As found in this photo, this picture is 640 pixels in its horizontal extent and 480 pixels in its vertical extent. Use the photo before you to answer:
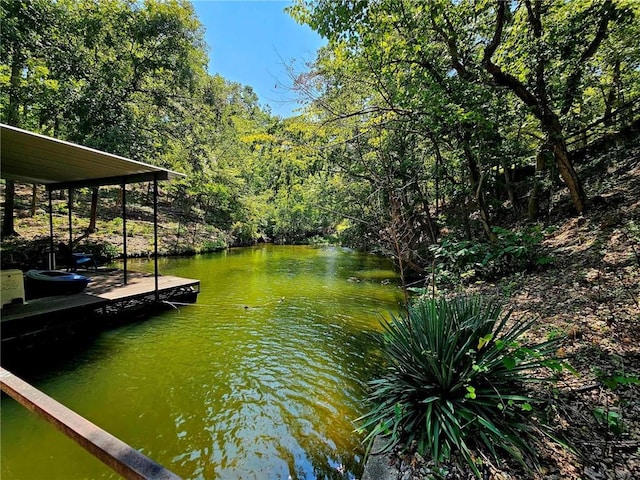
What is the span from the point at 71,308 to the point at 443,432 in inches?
229

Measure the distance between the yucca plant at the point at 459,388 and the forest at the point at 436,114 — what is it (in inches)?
16.6

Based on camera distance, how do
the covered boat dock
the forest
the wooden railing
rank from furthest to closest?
the forest, the covered boat dock, the wooden railing

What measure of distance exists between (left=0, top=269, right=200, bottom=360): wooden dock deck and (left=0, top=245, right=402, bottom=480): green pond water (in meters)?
0.35

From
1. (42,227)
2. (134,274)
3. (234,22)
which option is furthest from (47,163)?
(42,227)

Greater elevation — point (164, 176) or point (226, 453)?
point (164, 176)

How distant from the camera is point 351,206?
12555 millimetres

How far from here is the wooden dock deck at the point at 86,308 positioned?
14.4 ft

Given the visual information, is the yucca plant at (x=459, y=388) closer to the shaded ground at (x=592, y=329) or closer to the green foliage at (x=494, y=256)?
the shaded ground at (x=592, y=329)

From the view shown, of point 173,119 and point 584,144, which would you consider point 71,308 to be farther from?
point 584,144

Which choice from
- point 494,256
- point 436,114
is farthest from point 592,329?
point 436,114

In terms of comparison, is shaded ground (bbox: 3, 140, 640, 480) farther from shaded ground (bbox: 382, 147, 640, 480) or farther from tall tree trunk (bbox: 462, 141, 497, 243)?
tall tree trunk (bbox: 462, 141, 497, 243)

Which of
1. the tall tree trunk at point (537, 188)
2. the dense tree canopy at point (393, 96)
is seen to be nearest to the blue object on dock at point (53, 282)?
the dense tree canopy at point (393, 96)

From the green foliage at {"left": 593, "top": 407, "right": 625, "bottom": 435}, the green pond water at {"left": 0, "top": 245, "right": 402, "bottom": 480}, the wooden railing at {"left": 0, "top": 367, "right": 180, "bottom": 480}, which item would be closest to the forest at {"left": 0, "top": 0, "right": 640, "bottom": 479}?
the green foliage at {"left": 593, "top": 407, "right": 625, "bottom": 435}

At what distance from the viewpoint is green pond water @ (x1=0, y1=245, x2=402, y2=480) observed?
9.02ft
